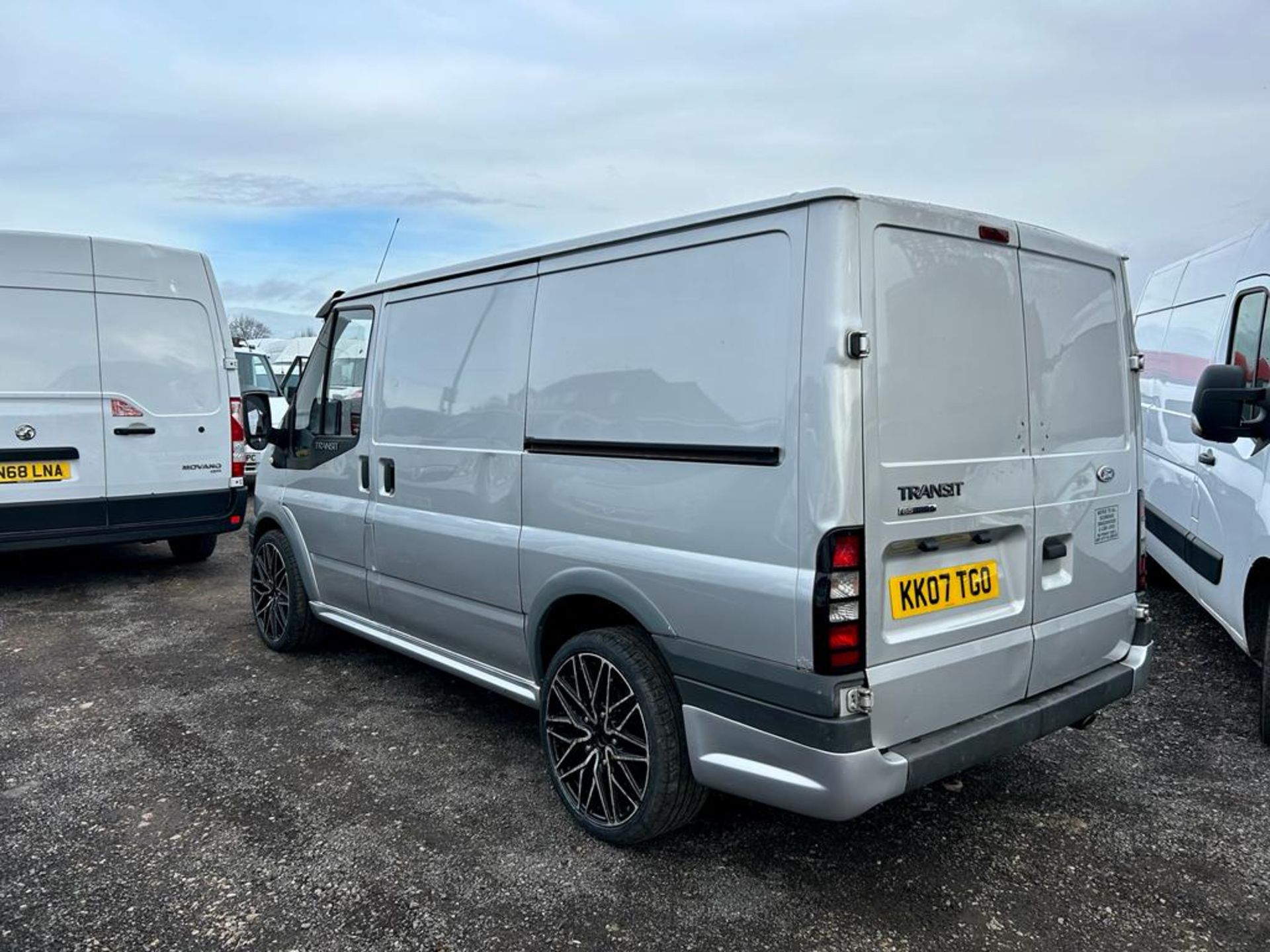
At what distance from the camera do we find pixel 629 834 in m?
3.15

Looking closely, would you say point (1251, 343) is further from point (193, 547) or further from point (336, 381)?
point (193, 547)

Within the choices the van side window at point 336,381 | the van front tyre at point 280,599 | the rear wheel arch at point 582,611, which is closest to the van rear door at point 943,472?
the rear wheel arch at point 582,611

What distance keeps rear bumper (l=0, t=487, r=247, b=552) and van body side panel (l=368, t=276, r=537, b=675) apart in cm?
339

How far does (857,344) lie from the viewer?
2.57m

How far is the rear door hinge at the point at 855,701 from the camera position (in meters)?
2.61

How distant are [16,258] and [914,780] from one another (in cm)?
680

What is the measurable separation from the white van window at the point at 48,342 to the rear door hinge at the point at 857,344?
6.18 meters

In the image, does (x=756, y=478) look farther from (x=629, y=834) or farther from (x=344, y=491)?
(x=344, y=491)

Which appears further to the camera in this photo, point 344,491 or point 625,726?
point 344,491

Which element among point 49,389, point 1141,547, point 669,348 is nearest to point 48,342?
point 49,389

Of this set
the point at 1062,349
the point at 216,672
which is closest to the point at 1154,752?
the point at 1062,349

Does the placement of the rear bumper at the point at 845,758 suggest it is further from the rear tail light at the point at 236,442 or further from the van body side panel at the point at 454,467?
the rear tail light at the point at 236,442

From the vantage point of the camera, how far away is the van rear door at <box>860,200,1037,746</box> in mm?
2666

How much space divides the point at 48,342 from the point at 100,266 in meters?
0.66
